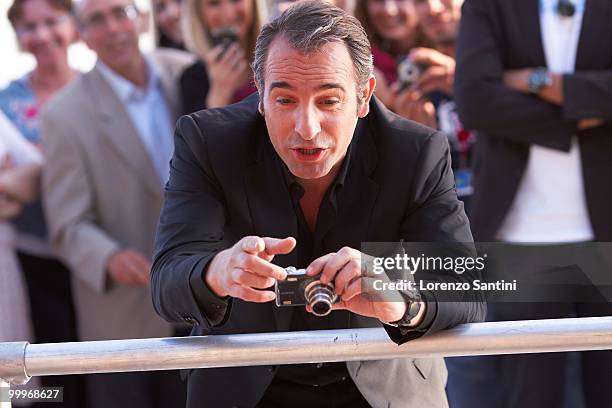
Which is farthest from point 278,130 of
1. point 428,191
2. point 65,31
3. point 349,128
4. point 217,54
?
point 65,31

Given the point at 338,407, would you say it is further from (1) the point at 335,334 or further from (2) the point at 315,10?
(2) the point at 315,10

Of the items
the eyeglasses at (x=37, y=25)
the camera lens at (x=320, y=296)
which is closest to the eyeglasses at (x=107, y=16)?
the eyeglasses at (x=37, y=25)

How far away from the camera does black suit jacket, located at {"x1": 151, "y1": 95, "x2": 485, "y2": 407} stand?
2801 mm

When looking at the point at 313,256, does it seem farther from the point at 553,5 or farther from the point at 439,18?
the point at 439,18

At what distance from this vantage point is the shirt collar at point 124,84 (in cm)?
500

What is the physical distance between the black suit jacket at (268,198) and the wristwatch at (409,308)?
0.98 feet

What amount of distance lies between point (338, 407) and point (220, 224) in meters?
0.59

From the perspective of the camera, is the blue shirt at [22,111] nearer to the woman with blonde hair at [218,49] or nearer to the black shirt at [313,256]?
the woman with blonde hair at [218,49]

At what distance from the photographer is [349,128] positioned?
2754 millimetres

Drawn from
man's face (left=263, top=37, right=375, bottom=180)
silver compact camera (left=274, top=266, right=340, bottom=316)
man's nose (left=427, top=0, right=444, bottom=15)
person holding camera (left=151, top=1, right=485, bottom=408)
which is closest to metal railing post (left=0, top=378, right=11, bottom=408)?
person holding camera (left=151, top=1, right=485, bottom=408)

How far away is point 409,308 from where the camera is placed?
245cm

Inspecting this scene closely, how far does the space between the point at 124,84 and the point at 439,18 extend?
1450 millimetres

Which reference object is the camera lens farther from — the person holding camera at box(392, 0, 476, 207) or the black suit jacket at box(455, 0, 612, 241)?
the person holding camera at box(392, 0, 476, 207)

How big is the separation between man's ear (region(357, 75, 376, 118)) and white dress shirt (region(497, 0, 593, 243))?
4.67 ft
